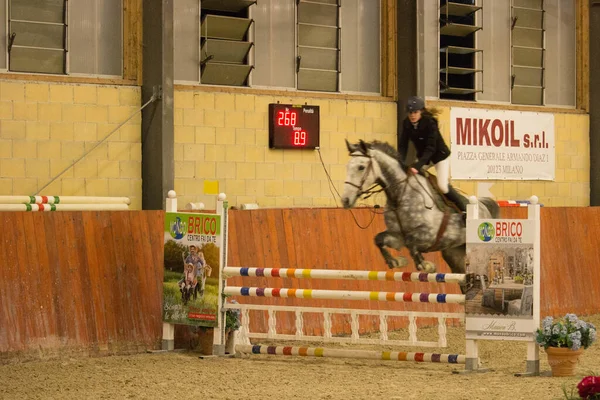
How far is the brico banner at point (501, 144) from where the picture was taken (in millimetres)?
17016

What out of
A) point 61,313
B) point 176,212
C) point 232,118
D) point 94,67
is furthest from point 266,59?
point 61,313

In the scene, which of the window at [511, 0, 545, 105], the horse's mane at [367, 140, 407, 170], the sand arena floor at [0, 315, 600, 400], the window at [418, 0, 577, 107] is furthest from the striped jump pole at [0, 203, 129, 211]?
the window at [511, 0, 545, 105]

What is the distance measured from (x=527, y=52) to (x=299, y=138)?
4894 mm

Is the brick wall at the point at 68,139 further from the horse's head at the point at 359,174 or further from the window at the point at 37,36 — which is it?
the horse's head at the point at 359,174

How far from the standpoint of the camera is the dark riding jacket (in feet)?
32.3

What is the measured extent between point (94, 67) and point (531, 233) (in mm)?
6194

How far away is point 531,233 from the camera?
10078 mm

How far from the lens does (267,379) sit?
32.5 feet

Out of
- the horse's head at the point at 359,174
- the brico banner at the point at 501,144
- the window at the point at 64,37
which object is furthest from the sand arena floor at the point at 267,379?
the brico banner at the point at 501,144

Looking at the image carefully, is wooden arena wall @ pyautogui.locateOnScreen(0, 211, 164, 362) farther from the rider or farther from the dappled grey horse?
the rider

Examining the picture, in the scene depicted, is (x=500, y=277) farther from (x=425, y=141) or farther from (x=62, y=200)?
(x=62, y=200)

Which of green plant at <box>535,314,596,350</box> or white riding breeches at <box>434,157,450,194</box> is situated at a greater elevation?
white riding breeches at <box>434,157,450,194</box>

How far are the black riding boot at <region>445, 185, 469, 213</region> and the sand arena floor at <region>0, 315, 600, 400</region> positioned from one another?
1.53m

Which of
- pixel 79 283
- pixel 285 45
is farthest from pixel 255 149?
pixel 79 283
